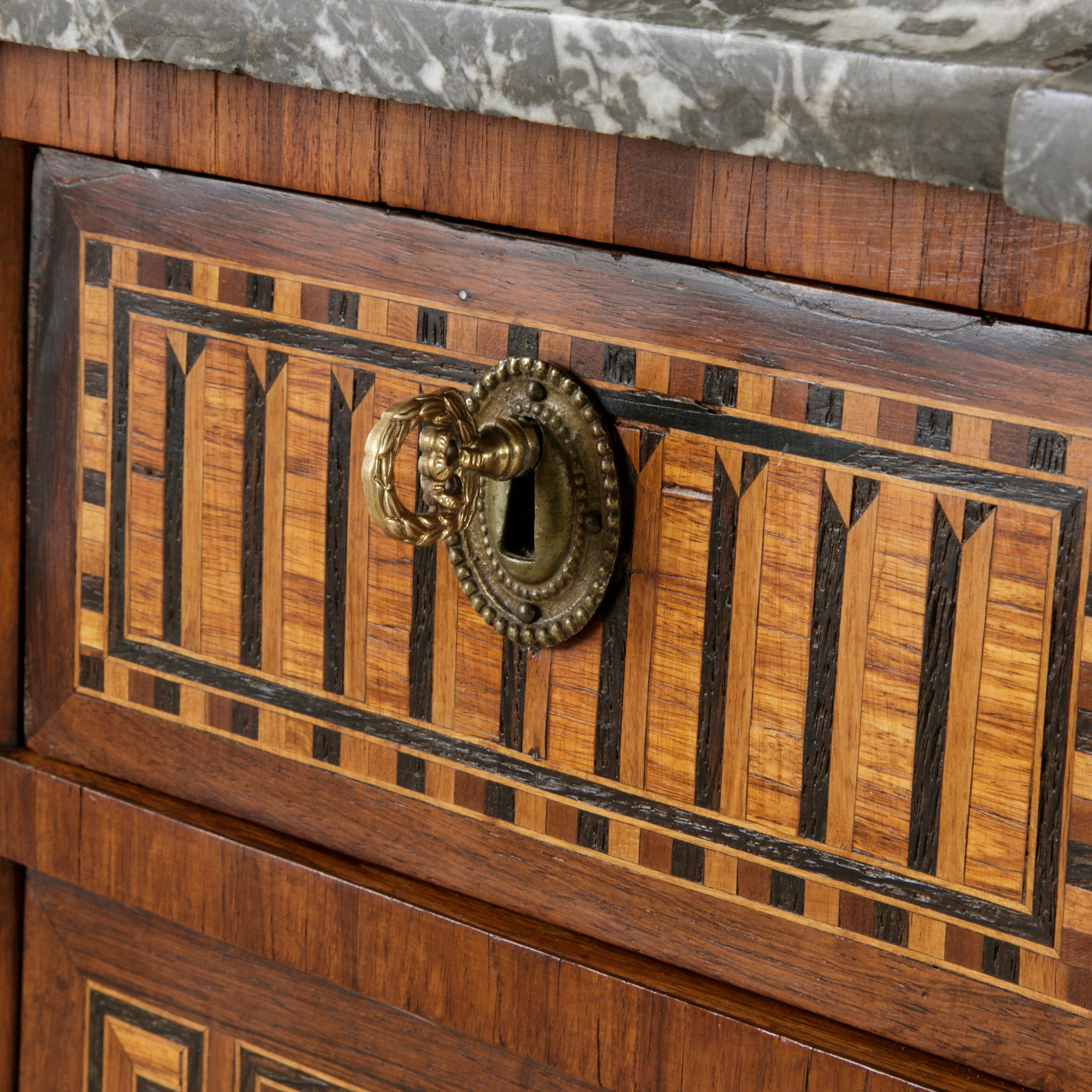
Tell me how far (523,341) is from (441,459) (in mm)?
74

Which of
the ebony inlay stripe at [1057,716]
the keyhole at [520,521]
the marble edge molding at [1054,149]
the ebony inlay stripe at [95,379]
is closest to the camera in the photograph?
the marble edge molding at [1054,149]

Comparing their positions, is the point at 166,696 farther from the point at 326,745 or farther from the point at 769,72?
the point at 769,72

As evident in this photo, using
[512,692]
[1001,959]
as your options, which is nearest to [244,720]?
[512,692]

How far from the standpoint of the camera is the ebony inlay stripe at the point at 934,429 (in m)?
0.53

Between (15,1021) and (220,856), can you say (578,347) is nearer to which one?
(220,856)

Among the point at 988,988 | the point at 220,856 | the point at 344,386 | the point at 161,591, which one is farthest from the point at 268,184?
the point at 988,988

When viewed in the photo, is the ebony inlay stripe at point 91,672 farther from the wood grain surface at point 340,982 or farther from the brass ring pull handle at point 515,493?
the brass ring pull handle at point 515,493

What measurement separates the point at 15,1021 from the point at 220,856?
0.20 meters

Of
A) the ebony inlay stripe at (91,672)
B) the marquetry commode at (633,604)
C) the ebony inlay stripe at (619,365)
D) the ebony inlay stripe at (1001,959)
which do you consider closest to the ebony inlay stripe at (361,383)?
the marquetry commode at (633,604)

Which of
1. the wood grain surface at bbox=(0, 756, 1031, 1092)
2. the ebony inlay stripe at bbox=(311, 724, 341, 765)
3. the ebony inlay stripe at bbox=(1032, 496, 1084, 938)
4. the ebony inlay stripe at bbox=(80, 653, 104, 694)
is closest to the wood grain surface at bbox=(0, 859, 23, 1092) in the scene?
the wood grain surface at bbox=(0, 756, 1031, 1092)

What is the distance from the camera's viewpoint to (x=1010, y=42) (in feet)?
1.50

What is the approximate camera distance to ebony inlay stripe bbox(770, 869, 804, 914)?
0.58 metres

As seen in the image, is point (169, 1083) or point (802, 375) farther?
point (169, 1083)

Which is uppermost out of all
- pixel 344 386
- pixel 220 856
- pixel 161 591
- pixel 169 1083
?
pixel 344 386
